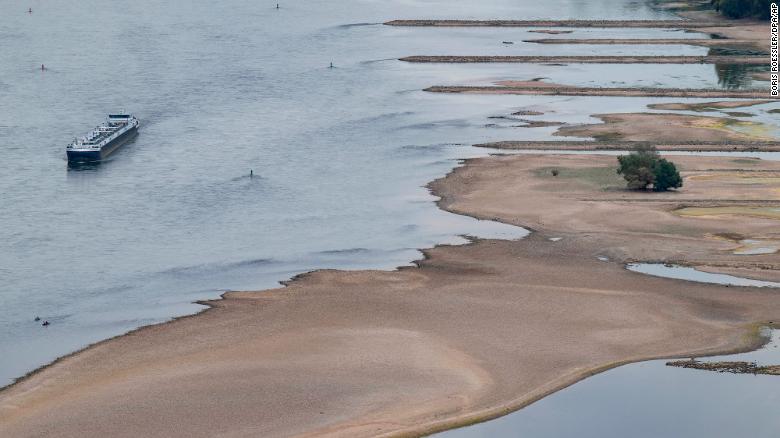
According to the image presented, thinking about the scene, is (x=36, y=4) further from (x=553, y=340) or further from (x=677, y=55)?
(x=553, y=340)

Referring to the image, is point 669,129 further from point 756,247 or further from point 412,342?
point 412,342

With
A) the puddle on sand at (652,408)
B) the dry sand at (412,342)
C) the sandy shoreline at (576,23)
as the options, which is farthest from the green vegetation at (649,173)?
the sandy shoreline at (576,23)

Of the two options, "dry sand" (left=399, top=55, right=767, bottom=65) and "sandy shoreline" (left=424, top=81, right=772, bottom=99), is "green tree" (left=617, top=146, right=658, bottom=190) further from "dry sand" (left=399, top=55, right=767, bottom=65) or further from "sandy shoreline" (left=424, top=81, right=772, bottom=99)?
"dry sand" (left=399, top=55, right=767, bottom=65)

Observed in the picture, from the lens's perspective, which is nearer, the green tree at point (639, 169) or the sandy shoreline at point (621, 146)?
the green tree at point (639, 169)

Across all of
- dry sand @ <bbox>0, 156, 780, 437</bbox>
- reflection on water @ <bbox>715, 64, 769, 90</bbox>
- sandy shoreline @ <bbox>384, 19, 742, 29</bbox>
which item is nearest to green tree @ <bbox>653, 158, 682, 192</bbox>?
dry sand @ <bbox>0, 156, 780, 437</bbox>

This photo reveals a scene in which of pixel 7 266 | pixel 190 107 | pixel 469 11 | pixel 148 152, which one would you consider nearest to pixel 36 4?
pixel 469 11

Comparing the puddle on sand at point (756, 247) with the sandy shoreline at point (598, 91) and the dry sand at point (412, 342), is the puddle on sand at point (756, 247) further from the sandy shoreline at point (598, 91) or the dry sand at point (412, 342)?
the sandy shoreline at point (598, 91)

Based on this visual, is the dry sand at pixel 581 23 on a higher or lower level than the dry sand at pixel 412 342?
higher
